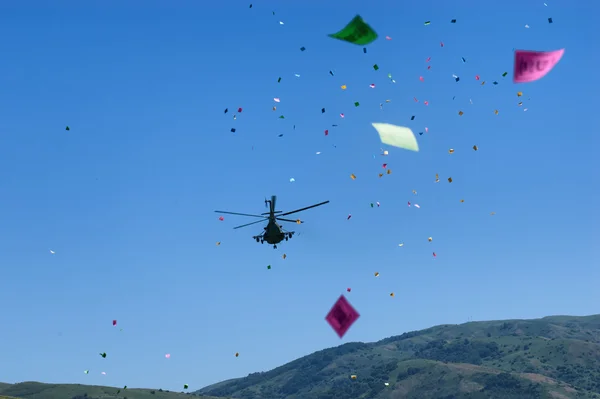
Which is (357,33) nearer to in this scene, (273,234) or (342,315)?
(342,315)

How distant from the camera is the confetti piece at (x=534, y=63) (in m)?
37.7

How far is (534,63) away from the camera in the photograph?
37969mm

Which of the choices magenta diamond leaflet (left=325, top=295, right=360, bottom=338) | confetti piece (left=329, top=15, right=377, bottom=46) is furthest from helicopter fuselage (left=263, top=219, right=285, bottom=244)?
confetti piece (left=329, top=15, right=377, bottom=46)

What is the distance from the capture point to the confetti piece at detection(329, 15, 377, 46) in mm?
38156

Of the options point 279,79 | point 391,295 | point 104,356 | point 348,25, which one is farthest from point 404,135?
point 104,356

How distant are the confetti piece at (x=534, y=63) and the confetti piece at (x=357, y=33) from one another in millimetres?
7227

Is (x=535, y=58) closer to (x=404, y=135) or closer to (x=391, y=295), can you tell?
(x=404, y=135)

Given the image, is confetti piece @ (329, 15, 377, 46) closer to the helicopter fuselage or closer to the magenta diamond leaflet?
the magenta diamond leaflet

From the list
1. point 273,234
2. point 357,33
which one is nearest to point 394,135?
point 357,33

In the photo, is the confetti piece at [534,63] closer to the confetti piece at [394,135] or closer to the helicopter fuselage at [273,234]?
the confetti piece at [394,135]

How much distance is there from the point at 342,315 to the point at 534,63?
66.5 feet

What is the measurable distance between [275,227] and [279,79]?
102 feet

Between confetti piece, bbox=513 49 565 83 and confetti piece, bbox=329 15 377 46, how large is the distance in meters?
7.23

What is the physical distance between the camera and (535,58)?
3816 centimetres
